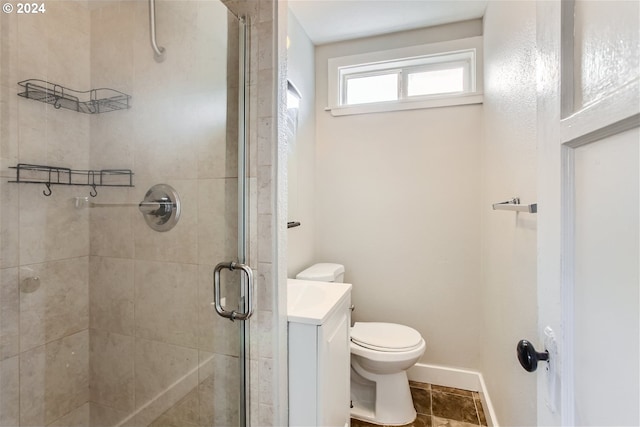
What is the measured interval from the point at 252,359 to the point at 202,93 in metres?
1.07

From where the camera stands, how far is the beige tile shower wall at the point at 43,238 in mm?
1109

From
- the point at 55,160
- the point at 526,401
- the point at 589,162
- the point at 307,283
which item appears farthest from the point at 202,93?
the point at 526,401

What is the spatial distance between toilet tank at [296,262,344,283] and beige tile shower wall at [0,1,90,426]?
1.14 metres

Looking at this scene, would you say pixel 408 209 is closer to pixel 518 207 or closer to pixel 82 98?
pixel 518 207

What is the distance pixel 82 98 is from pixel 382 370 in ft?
6.74

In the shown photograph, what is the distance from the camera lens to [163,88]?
4.03 feet

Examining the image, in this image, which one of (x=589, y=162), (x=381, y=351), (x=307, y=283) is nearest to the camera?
(x=589, y=162)

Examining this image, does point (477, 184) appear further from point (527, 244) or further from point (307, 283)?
point (307, 283)

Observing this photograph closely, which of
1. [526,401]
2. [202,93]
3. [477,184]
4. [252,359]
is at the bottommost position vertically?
[526,401]

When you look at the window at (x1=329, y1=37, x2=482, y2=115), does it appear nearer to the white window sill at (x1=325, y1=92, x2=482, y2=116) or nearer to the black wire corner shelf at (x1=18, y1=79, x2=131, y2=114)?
the white window sill at (x1=325, y1=92, x2=482, y2=116)

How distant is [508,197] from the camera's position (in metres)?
1.42

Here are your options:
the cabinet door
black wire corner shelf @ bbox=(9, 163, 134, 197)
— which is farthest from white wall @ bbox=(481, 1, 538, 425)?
black wire corner shelf @ bbox=(9, 163, 134, 197)

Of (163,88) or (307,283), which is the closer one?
(163,88)

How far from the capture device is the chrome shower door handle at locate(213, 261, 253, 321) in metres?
1.09
